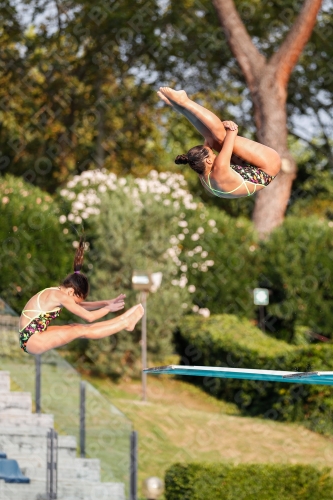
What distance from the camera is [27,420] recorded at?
12.4 metres

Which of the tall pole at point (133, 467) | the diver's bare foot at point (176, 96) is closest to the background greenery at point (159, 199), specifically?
the tall pole at point (133, 467)

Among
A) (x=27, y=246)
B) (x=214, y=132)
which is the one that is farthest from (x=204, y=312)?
(x=214, y=132)

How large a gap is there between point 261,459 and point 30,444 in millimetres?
3585

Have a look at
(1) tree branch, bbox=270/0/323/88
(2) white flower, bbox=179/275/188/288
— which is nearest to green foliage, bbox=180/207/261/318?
(2) white flower, bbox=179/275/188/288

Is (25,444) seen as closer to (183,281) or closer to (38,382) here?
(38,382)

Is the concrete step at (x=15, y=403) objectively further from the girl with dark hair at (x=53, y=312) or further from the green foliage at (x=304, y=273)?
the green foliage at (x=304, y=273)

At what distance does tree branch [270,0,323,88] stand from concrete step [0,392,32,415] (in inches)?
360

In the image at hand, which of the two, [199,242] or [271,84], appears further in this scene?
[271,84]

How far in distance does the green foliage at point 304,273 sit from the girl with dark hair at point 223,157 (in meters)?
11.4

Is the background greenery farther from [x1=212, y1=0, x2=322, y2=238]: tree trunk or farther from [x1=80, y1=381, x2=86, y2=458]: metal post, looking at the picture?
[x1=80, y1=381, x2=86, y2=458]: metal post

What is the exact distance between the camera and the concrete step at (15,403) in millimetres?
12453

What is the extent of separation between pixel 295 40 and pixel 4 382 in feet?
30.9

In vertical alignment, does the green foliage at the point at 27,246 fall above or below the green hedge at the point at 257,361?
above

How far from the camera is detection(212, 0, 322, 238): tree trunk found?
62.1 ft
